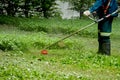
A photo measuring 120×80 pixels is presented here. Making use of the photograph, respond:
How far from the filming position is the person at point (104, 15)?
9.69m

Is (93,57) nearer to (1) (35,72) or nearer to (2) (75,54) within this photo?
(2) (75,54)

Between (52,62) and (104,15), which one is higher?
(104,15)

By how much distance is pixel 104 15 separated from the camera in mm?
9836

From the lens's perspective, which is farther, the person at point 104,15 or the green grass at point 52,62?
the person at point 104,15

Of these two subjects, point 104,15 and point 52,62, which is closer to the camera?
point 52,62

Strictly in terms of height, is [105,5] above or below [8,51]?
above

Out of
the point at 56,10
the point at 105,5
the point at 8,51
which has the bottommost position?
the point at 56,10

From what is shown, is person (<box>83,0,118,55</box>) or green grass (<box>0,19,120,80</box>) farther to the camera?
person (<box>83,0,118,55</box>)

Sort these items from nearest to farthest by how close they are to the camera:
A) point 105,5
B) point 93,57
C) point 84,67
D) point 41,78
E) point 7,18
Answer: point 41,78 → point 84,67 → point 93,57 → point 105,5 → point 7,18

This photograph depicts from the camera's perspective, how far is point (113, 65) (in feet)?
27.8

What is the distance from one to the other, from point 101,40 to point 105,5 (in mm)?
784

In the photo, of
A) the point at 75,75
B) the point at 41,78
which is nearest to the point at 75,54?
the point at 75,75

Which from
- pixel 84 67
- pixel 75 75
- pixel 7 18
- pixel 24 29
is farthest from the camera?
pixel 7 18

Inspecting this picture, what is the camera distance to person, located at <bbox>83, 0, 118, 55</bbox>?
9688 millimetres
